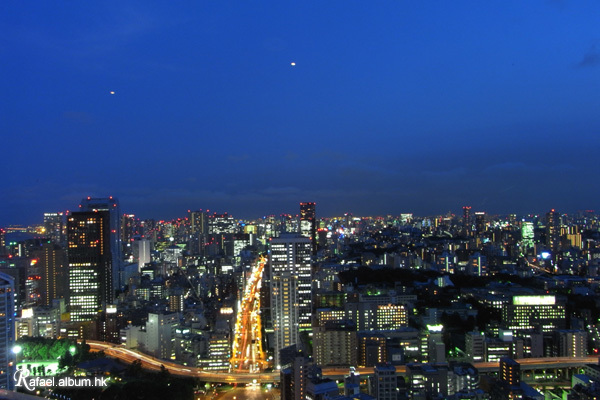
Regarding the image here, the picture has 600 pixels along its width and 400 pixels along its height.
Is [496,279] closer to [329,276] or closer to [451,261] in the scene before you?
[451,261]

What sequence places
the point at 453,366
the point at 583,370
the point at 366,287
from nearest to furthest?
1. the point at 453,366
2. the point at 583,370
3. the point at 366,287

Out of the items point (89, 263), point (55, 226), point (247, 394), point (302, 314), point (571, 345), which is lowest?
point (247, 394)

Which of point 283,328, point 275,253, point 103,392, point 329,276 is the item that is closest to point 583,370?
point 283,328

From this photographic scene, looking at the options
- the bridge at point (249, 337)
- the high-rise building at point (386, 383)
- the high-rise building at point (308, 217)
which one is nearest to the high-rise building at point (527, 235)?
the high-rise building at point (308, 217)

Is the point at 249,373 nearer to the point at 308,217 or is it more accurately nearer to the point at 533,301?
the point at 533,301

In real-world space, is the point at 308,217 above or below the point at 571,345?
above

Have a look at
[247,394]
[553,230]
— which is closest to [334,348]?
[247,394]
